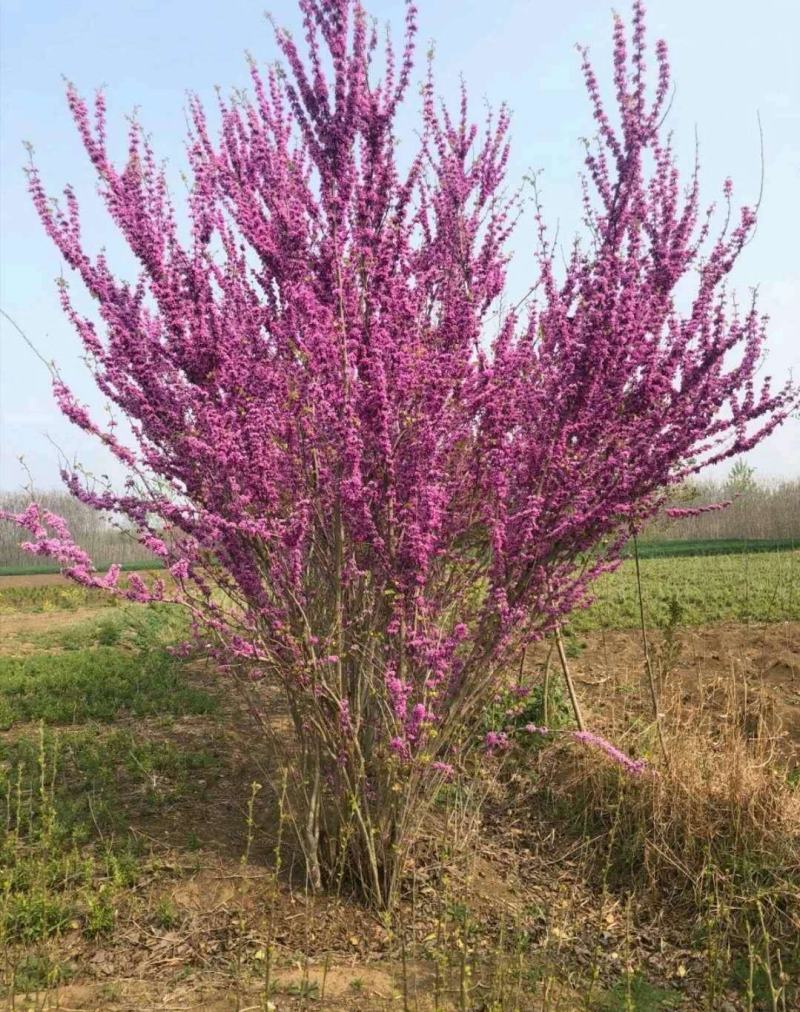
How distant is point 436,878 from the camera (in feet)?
13.6

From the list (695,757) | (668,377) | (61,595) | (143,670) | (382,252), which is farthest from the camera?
(61,595)

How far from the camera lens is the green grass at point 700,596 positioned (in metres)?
11.1

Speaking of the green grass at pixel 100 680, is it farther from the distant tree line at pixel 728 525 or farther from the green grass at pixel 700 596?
the distant tree line at pixel 728 525

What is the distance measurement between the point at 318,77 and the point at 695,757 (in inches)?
175

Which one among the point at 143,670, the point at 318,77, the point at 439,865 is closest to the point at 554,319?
the point at 318,77

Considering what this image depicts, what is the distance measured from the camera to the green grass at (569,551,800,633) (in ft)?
36.3

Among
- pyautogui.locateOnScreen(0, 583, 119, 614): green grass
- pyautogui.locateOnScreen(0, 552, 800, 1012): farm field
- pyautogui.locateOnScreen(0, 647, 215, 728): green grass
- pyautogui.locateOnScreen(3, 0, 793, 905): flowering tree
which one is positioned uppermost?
pyautogui.locateOnScreen(3, 0, 793, 905): flowering tree

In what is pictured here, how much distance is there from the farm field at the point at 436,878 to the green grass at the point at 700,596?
1.81 metres

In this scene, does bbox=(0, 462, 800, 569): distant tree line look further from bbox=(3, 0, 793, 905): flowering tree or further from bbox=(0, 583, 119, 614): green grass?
bbox=(3, 0, 793, 905): flowering tree

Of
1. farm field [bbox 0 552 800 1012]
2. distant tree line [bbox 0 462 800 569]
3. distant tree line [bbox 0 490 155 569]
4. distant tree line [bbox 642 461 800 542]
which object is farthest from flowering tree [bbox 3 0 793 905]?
distant tree line [bbox 0 490 155 569]

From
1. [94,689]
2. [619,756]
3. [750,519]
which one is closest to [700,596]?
[619,756]

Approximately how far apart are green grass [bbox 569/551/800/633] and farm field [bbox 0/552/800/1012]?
5.95 ft

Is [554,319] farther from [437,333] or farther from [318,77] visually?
[318,77]

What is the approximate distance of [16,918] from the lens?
365cm
